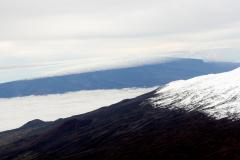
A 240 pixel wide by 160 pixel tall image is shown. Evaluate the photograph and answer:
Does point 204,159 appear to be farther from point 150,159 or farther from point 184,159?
point 150,159

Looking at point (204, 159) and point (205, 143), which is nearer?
point (204, 159)

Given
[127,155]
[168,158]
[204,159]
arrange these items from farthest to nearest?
[127,155]
[168,158]
[204,159]

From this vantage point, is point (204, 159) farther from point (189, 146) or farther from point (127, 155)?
point (127, 155)

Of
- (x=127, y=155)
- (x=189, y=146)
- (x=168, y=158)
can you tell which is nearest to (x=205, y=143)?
(x=189, y=146)

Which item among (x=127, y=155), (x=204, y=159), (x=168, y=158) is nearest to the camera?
(x=204, y=159)

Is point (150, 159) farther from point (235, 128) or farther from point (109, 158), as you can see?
point (235, 128)

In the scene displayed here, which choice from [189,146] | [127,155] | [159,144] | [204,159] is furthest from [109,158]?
[204,159]

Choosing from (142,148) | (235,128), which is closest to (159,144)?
(142,148)

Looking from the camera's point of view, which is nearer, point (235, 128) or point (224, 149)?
point (224, 149)
